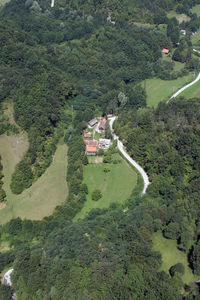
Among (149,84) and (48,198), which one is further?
(149,84)

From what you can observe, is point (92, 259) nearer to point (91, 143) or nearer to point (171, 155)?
point (171, 155)

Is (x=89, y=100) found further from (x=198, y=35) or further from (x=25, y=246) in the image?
(x=198, y=35)

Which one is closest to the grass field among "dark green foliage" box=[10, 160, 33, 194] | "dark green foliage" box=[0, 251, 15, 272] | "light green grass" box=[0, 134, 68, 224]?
"light green grass" box=[0, 134, 68, 224]

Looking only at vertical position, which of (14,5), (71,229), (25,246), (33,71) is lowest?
(25,246)

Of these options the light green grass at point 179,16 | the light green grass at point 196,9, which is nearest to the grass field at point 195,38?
the light green grass at point 179,16

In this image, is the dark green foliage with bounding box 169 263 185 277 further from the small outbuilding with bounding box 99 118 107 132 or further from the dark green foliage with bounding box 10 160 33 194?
the small outbuilding with bounding box 99 118 107 132

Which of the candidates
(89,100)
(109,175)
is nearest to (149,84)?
(89,100)
